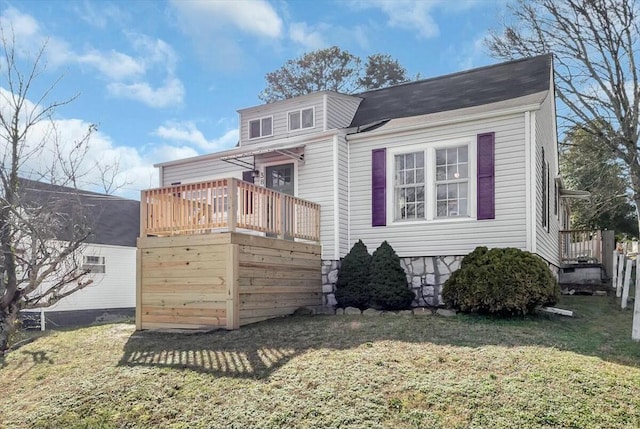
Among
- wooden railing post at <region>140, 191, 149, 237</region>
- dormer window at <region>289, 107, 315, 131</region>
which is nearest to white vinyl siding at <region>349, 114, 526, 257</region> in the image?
dormer window at <region>289, 107, 315, 131</region>

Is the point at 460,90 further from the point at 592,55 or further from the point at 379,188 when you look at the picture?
the point at 592,55

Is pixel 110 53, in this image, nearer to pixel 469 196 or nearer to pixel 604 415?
pixel 469 196

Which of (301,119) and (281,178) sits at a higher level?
(301,119)

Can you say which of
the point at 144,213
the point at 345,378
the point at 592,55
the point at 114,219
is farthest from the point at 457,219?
the point at 592,55

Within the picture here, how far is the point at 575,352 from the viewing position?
4.98 metres

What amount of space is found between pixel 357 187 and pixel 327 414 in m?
5.90

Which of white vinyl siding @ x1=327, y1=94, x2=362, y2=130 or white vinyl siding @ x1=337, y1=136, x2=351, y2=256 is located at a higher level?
white vinyl siding @ x1=327, y1=94, x2=362, y2=130

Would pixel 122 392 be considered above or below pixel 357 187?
below

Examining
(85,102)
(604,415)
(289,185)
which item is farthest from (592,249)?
(85,102)

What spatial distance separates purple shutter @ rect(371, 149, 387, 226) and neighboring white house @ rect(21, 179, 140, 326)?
10.0m

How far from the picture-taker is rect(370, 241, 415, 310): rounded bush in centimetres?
808

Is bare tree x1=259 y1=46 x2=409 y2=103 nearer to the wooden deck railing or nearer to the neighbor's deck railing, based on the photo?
the wooden deck railing

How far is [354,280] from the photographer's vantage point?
8398 millimetres

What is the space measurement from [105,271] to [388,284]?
1174cm
